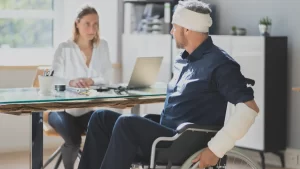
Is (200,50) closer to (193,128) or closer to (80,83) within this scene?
(193,128)

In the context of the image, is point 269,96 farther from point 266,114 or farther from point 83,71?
point 83,71

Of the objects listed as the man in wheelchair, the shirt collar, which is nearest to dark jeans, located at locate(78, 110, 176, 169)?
the man in wheelchair

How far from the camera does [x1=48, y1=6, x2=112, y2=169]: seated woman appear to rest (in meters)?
4.49

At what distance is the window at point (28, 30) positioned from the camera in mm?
6281

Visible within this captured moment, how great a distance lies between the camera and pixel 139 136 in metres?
3.35

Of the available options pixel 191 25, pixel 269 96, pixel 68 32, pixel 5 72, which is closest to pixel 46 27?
pixel 68 32

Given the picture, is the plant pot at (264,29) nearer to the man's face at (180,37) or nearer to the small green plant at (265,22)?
the small green plant at (265,22)

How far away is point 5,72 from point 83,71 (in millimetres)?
1431

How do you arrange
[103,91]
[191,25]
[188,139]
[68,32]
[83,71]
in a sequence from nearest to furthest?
1. [188,139]
2. [191,25]
3. [103,91]
4. [83,71]
5. [68,32]

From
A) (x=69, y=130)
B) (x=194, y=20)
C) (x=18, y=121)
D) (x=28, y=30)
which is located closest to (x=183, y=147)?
(x=194, y=20)

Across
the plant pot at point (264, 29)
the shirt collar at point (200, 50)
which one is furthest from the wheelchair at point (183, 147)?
the plant pot at point (264, 29)

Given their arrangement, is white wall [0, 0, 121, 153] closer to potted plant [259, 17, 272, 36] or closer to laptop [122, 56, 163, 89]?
potted plant [259, 17, 272, 36]

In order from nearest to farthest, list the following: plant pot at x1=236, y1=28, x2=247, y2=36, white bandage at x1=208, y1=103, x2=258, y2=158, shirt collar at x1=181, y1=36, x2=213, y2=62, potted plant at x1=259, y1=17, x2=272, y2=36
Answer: white bandage at x1=208, y1=103, x2=258, y2=158
shirt collar at x1=181, y1=36, x2=213, y2=62
potted plant at x1=259, y1=17, x2=272, y2=36
plant pot at x1=236, y1=28, x2=247, y2=36

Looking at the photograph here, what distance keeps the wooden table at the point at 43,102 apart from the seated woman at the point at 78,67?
475 mm
